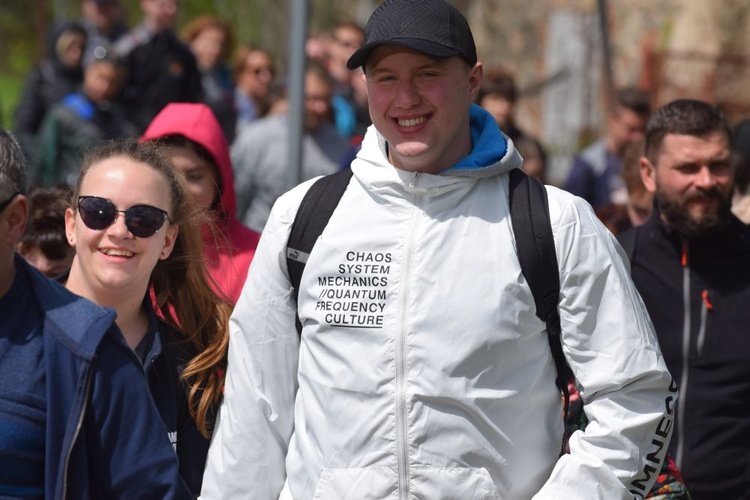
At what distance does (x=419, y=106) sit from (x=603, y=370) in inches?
33.1

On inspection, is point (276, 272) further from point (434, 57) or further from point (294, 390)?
point (434, 57)

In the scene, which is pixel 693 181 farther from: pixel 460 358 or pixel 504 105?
pixel 504 105

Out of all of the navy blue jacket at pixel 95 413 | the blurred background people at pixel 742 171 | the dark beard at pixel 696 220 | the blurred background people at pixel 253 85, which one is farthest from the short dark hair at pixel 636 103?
the navy blue jacket at pixel 95 413

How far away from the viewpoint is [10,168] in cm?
262

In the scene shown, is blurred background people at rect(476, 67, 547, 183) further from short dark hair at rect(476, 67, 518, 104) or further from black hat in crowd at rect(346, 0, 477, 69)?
black hat in crowd at rect(346, 0, 477, 69)

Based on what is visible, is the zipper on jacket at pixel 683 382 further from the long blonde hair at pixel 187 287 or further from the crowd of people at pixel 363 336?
the long blonde hair at pixel 187 287

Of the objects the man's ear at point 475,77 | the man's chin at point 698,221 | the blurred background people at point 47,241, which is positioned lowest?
the blurred background people at point 47,241

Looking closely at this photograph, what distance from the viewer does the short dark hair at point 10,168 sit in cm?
260

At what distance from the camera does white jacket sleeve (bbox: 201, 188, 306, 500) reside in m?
3.49

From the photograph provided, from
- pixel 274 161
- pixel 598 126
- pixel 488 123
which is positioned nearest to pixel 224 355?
pixel 488 123

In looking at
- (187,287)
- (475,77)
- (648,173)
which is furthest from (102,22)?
(475,77)

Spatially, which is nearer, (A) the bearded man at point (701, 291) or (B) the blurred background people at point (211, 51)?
(A) the bearded man at point (701, 291)

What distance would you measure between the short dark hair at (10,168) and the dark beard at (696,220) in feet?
9.13

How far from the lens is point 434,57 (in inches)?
134
